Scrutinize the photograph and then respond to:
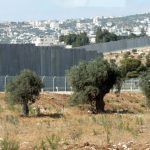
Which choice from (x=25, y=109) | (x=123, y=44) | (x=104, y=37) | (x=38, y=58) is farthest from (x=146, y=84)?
(x=104, y=37)

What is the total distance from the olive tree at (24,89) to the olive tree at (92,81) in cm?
352

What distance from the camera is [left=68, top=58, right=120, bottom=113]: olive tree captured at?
125 ft

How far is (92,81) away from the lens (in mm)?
38156

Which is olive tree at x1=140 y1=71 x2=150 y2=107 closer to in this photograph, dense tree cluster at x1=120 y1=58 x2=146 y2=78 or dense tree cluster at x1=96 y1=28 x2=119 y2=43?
dense tree cluster at x1=120 y1=58 x2=146 y2=78

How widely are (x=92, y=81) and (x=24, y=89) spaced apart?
17.4 feet

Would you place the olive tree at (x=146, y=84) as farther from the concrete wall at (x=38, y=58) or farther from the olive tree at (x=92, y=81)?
the concrete wall at (x=38, y=58)

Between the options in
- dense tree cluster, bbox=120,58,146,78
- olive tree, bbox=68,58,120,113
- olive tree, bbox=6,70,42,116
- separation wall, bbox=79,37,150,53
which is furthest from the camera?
separation wall, bbox=79,37,150,53

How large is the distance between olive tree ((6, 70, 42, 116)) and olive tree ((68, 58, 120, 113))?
3517mm

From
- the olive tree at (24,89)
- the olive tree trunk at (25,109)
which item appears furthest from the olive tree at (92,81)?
the olive tree trunk at (25,109)

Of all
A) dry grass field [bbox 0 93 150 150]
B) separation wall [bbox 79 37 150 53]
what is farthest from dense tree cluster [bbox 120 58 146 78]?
dry grass field [bbox 0 93 150 150]

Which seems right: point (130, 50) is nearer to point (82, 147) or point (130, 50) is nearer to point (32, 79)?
point (32, 79)

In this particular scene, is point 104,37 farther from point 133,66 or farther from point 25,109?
point 25,109

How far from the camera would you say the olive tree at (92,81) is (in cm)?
3806

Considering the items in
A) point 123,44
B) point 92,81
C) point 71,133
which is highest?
point 123,44
